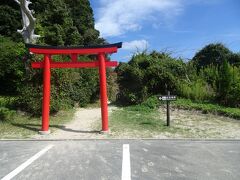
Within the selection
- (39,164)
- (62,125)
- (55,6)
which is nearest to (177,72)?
(62,125)

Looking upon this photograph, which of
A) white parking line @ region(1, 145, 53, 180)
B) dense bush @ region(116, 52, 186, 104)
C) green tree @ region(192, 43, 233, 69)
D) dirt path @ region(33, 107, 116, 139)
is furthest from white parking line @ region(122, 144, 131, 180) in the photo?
green tree @ region(192, 43, 233, 69)

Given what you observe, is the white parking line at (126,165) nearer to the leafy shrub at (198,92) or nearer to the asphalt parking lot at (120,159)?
the asphalt parking lot at (120,159)

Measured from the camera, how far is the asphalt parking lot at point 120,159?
618 cm

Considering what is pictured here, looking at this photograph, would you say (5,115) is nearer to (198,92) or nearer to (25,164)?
(25,164)

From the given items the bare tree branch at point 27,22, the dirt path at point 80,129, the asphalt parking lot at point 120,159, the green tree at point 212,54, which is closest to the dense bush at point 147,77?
the dirt path at point 80,129

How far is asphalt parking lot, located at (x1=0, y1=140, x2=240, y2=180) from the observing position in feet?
20.3

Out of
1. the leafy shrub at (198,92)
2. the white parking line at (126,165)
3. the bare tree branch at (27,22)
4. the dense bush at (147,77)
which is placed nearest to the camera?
the white parking line at (126,165)

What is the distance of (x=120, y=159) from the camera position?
732 centimetres

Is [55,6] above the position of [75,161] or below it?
above

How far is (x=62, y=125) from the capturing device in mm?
12523

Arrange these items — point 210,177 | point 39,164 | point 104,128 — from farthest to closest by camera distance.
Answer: point 104,128
point 39,164
point 210,177

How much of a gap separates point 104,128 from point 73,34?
19.7 metres

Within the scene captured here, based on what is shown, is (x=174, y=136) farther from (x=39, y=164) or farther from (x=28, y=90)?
(x=28, y=90)

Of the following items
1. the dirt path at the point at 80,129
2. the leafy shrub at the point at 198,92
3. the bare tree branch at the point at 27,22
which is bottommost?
the dirt path at the point at 80,129
